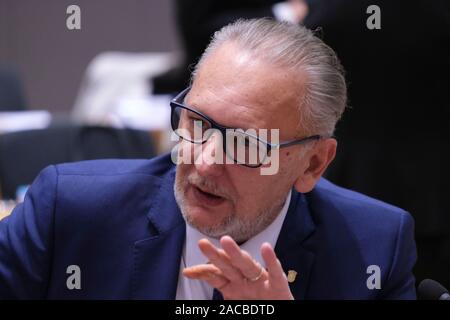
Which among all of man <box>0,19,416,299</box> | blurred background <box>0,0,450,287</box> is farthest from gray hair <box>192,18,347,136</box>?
blurred background <box>0,0,450,287</box>

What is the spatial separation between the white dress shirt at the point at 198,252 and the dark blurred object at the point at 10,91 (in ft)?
9.42

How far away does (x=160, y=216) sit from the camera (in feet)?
5.66

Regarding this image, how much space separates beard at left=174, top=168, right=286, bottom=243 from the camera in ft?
5.21

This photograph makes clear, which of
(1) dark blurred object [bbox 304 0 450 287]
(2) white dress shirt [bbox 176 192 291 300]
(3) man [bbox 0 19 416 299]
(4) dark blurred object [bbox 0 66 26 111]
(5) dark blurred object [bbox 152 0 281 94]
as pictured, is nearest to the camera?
(3) man [bbox 0 19 416 299]

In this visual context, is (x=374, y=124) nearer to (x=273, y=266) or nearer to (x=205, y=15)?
(x=205, y=15)

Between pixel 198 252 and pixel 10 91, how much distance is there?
2980 mm

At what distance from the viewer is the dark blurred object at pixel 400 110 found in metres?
2.65

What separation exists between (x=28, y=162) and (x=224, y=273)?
1.59m

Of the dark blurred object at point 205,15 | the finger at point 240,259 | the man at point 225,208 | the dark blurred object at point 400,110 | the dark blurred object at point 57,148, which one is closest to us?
the finger at point 240,259

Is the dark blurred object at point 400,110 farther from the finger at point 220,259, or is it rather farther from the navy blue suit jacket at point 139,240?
the finger at point 220,259

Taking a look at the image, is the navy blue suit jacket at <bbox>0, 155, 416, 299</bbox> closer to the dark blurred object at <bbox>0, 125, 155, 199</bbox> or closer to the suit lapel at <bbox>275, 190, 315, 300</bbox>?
the suit lapel at <bbox>275, 190, 315, 300</bbox>

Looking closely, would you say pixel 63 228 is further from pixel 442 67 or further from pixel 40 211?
pixel 442 67

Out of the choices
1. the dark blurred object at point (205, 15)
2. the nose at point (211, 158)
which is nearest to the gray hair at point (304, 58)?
the nose at point (211, 158)
